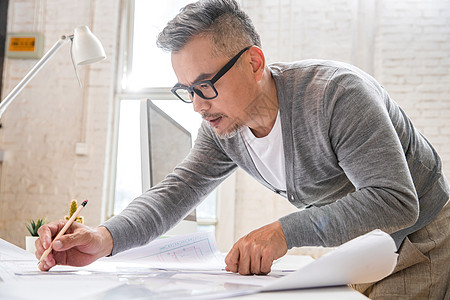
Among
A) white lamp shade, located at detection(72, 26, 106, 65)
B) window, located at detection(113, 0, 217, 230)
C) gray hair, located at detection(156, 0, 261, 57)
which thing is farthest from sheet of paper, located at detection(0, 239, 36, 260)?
window, located at detection(113, 0, 217, 230)

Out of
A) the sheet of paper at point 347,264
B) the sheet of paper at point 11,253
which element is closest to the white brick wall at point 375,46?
the sheet of paper at point 11,253

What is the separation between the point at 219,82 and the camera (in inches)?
42.9

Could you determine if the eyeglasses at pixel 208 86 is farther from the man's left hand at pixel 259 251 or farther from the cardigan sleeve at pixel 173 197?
the man's left hand at pixel 259 251

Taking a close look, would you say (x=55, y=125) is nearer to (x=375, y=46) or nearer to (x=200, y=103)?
(x=375, y=46)

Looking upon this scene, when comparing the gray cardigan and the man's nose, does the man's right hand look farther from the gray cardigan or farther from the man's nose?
the man's nose

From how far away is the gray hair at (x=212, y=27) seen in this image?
107 centimetres

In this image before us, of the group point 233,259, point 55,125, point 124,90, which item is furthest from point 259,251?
point 55,125

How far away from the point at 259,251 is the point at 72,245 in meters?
0.36

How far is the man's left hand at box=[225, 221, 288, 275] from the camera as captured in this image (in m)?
0.80

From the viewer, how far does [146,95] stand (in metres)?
4.43

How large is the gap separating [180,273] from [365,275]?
0.32 meters

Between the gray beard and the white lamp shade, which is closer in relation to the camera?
the gray beard

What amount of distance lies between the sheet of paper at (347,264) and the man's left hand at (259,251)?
16 centimetres

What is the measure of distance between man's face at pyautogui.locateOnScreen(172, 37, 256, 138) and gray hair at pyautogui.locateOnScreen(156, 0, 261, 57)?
0.02m
